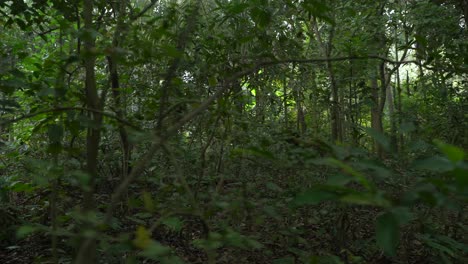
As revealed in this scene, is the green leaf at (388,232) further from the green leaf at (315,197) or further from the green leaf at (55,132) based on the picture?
the green leaf at (55,132)

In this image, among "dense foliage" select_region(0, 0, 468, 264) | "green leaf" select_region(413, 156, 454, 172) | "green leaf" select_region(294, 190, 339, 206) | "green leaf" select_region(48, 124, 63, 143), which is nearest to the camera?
"green leaf" select_region(413, 156, 454, 172)

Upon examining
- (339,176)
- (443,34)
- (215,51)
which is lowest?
(339,176)

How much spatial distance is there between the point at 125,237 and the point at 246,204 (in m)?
0.54

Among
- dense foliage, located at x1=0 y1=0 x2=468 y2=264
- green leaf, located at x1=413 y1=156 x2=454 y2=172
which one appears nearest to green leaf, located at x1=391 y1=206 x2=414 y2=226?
dense foliage, located at x1=0 y1=0 x2=468 y2=264

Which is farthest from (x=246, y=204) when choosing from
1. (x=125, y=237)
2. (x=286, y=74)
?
(x=286, y=74)

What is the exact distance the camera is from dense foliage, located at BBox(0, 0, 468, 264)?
54.6 inches

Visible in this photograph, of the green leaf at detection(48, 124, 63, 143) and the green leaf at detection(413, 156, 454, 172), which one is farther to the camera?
the green leaf at detection(48, 124, 63, 143)

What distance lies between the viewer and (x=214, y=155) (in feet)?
10.8

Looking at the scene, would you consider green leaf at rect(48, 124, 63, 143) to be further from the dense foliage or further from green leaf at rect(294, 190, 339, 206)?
green leaf at rect(294, 190, 339, 206)

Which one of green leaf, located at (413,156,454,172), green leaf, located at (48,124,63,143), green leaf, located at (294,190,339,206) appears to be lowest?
green leaf, located at (294,190,339,206)

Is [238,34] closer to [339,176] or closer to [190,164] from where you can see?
[190,164]

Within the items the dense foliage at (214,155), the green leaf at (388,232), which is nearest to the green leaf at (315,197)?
the dense foliage at (214,155)

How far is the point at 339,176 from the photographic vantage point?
3.48ft

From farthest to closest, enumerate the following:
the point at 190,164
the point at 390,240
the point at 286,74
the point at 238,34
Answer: the point at 286,74, the point at 190,164, the point at 238,34, the point at 390,240
